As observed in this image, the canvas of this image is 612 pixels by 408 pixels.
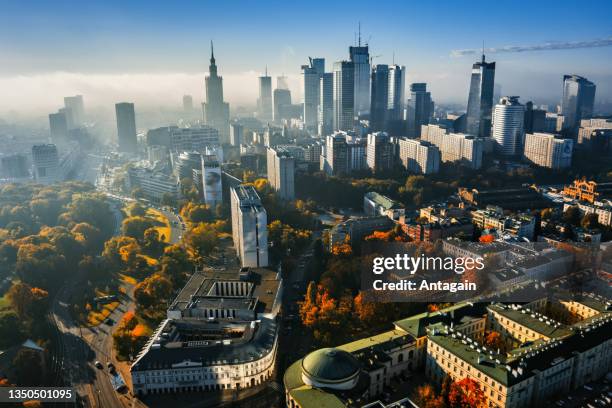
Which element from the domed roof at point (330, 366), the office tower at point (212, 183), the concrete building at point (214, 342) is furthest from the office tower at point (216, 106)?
the domed roof at point (330, 366)

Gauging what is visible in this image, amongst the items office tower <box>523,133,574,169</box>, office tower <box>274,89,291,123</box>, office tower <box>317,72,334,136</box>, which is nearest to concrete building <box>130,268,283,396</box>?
office tower <box>523,133,574,169</box>

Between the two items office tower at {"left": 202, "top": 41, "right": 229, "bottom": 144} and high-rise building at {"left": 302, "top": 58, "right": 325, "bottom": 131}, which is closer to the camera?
office tower at {"left": 202, "top": 41, "right": 229, "bottom": 144}

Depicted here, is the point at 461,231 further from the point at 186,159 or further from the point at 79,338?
the point at 186,159

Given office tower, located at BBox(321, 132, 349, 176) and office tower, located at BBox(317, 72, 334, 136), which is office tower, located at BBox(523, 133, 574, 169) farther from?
office tower, located at BBox(317, 72, 334, 136)

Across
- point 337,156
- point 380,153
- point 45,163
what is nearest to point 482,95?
point 380,153

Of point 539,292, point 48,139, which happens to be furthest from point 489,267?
point 48,139

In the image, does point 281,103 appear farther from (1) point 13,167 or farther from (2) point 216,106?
(1) point 13,167

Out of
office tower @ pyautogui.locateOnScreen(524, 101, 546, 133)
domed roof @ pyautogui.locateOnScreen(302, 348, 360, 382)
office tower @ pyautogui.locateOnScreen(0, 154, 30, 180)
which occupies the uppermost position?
office tower @ pyautogui.locateOnScreen(524, 101, 546, 133)

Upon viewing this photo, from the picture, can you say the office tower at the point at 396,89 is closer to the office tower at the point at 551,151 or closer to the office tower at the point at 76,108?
the office tower at the point at 551,151

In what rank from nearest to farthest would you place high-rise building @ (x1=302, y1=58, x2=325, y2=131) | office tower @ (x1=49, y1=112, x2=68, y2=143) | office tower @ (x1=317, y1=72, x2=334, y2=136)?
office tower @ (x1=317, y1=72, x2=334, y2=136), office tower @ (x1=49, y1=112, x2=68, y2=143), high-rise building @ (x1=302, y1=58, x2=325, y2=131)
